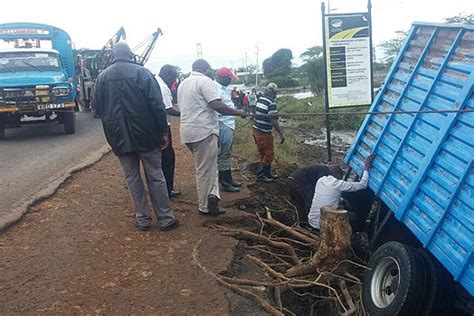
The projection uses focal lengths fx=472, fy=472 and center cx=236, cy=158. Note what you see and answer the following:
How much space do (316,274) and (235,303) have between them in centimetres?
117

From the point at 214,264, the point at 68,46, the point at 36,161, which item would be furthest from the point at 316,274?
the point at 68,46

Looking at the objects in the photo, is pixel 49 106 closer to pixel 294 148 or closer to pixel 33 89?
pixel 33 89

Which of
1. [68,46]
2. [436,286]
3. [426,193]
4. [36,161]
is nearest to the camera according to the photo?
[436,286]

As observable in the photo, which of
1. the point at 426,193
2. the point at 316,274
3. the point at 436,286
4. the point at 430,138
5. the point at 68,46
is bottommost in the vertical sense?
the point at 316,274

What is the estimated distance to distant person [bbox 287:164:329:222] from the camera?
5.95m

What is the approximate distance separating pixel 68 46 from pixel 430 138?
12.1m

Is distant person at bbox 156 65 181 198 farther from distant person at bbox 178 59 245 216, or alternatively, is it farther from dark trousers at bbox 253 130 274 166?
dark trousers at bbox 253 130 274 166

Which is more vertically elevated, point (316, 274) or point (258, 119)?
point (258, 119)

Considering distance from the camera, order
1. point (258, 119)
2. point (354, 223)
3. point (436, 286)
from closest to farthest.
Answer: point (436, 286) < point (354, 223) < point (258, 119)

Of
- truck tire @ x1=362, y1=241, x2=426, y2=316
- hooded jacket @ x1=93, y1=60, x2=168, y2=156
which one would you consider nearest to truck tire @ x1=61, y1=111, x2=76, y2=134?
hooded jacket @ x1=93, y1=60, x2=168, y2=156

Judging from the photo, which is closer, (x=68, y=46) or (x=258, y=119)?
(x=258, y=119)

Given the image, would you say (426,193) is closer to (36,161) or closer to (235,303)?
Result: (235,303)

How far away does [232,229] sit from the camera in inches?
197

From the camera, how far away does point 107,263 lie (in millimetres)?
3947
